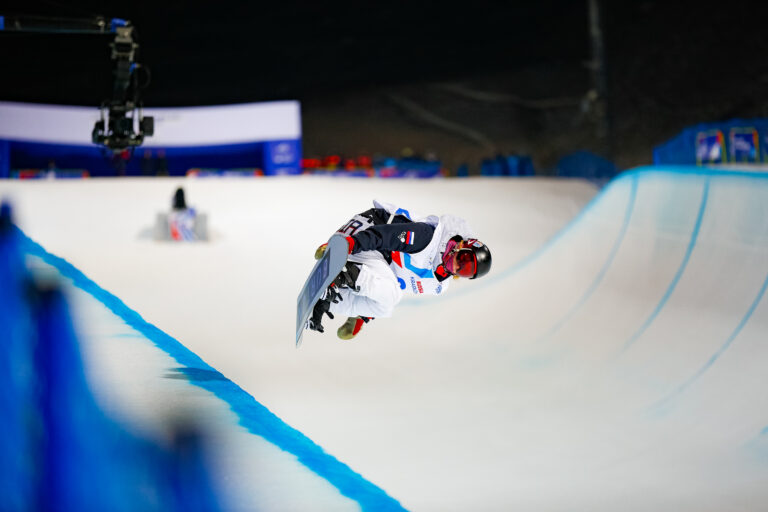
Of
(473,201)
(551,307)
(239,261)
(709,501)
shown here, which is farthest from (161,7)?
(709,501)

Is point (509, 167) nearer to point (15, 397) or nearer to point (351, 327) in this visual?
point (351, 327)

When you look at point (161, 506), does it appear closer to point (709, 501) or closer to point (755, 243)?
point (709, 501)

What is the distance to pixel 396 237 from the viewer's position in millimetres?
4578

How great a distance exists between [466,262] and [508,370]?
265 cm

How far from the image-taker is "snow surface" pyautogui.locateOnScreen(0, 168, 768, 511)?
4.18 metres

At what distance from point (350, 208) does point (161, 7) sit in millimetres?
18179

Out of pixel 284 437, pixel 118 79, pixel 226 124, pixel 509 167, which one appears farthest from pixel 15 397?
pixel 509 167

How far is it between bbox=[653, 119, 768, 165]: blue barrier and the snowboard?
14.3m

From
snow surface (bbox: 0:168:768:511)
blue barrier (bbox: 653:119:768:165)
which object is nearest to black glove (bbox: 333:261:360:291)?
snow surface (bbox: 0:168:768:511)

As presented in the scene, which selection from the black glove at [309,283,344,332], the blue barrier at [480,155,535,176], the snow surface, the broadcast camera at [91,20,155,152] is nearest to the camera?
the snow surface

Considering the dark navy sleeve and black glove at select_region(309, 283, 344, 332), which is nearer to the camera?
the dark navy sleeve

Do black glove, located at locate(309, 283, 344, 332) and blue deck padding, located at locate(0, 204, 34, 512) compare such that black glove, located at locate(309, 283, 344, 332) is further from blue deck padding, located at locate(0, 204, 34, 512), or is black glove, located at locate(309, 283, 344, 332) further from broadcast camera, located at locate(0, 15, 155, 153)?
broadcast camera, located at locate(0, 15, 155, 153)

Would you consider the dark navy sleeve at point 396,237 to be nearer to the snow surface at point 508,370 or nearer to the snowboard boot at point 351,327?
the snowboard boot at point 351,327

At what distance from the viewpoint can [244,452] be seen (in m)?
3.30
